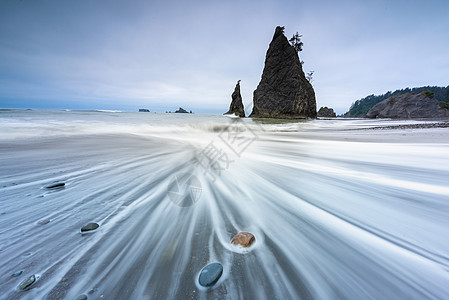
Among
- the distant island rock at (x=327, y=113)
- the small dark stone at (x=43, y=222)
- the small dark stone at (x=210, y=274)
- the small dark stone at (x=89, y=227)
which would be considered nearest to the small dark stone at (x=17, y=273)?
the small dark stone at (x=89, y=227)

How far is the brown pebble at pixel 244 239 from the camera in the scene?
999 mm

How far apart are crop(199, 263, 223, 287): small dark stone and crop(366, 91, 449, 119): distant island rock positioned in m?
45.0

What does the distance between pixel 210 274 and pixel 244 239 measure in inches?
12.2

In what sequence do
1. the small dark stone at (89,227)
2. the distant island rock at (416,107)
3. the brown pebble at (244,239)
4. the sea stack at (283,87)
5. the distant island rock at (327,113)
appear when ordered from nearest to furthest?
the brown pebble at (244,239) → the small dark stone at (89,227) → the sea stack at (283,87) → the distant island rock at (416,107) → the distant island rock at (327,113)

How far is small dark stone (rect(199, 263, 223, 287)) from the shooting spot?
2.46ft

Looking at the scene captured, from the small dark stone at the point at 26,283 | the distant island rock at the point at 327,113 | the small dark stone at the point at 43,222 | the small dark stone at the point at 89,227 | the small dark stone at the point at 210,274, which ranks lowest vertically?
the small dark stone at the point at 43,222

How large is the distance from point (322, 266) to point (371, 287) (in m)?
0.20

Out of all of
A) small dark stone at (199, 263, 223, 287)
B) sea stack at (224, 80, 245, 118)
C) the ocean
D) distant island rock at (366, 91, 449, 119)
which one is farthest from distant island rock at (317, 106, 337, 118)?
small dark stone at (199, 263, 223, 287)

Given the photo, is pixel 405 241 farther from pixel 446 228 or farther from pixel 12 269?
pixel 12 269

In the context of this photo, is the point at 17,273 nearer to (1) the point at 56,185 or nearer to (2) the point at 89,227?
(2) the point at 89,227

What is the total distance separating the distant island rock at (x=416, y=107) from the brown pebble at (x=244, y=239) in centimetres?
4467

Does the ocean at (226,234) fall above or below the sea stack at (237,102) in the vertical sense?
below

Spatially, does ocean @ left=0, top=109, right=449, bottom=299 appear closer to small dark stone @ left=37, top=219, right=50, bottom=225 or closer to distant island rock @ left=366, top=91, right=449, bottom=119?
small dark stone @ left=37, top=219, right=50, bottom=225

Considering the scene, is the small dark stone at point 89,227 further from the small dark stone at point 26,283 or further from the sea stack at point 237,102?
the sea stack at point 237,102
